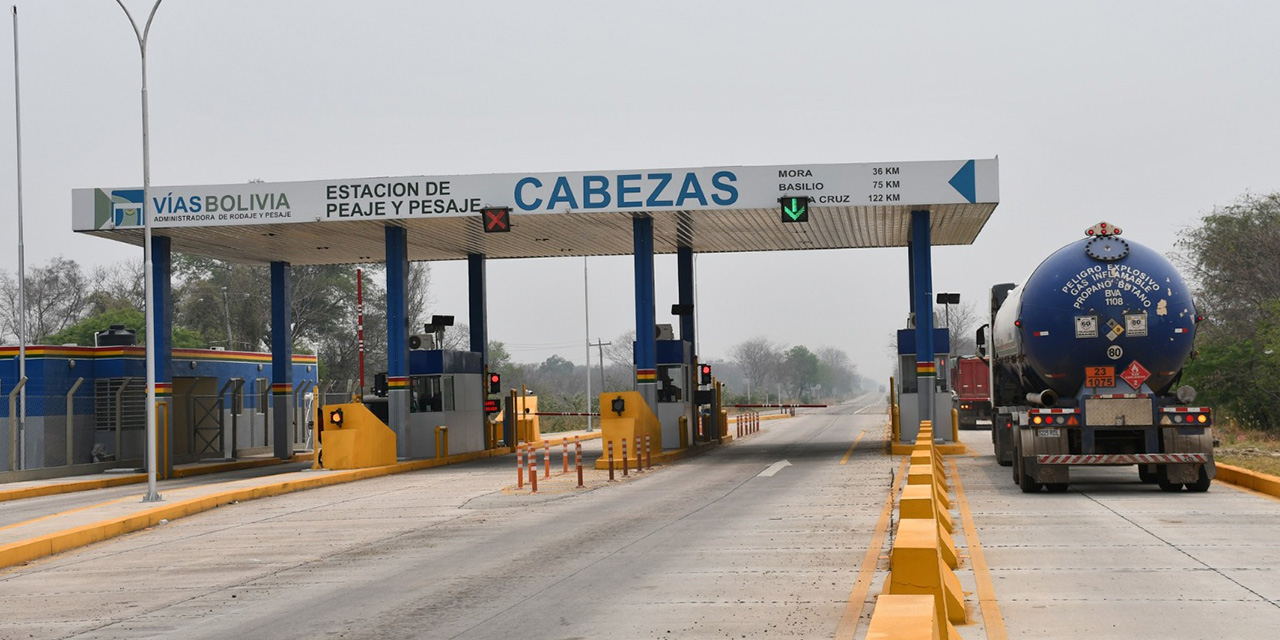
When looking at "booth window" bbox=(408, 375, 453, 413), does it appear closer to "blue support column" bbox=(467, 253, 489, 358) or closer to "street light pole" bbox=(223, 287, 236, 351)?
"blue support column" bbox=(467, 253, 489, 358)

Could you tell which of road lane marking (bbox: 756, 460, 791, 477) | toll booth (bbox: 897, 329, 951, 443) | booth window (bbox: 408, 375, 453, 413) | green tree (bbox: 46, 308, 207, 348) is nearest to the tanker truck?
road lane marking (bbox: 756, 460, 791, 477)

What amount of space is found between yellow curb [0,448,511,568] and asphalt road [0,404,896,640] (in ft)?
1.19

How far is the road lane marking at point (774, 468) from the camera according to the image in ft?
84.4

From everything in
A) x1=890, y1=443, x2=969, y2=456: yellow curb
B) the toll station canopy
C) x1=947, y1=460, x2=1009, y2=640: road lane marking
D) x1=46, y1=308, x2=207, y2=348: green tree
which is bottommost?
x1=890, y1=443, x2=969, y2=456: yellow curb

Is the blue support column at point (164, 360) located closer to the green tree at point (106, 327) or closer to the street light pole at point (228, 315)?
the green tree at point (106, 327)

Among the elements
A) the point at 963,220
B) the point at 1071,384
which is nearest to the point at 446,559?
the point at 1071,384

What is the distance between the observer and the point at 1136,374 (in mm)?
18625

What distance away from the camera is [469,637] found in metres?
8.81

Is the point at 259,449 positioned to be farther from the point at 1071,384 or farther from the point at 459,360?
the point at 1071,384

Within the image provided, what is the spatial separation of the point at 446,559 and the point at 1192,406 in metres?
11.1

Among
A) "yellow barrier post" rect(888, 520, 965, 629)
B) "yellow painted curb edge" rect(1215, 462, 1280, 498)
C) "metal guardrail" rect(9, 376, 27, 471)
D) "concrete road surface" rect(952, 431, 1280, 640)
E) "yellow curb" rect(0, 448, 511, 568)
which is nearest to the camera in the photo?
"yellow barrier post" rect(888, 520, 965, 629)

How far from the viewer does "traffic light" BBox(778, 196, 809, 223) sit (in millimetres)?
28688

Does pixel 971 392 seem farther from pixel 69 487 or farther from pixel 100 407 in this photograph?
pixel 69 487

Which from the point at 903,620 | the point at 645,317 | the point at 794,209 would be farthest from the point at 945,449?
the point at 903,620
